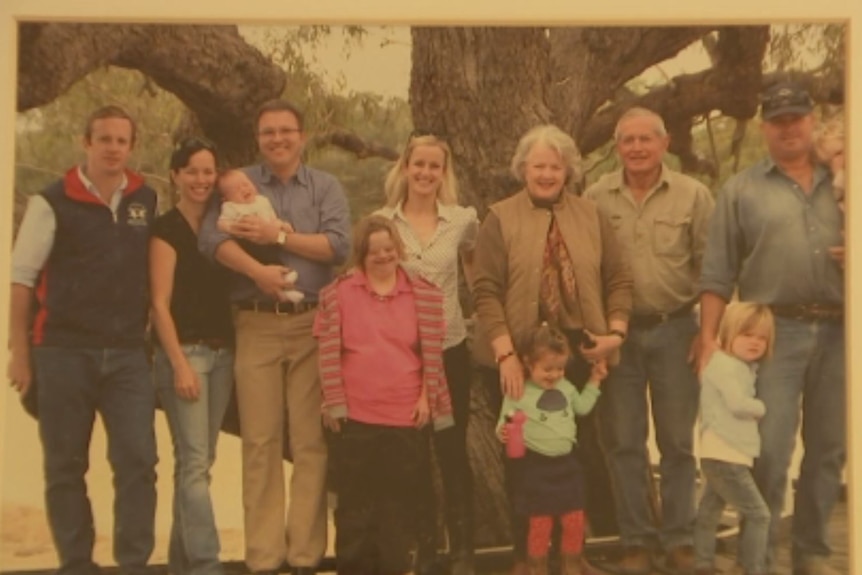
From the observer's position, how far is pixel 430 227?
13.1 ft

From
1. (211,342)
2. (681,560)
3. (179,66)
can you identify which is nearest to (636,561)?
(681,560)

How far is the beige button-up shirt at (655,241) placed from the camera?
157 inches

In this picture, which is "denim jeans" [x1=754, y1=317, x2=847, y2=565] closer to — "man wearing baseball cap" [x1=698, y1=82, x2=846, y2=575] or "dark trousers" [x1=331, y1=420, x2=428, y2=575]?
"man wearing baseball cap" [x1=698, y1=82, x2=846, y2=575]

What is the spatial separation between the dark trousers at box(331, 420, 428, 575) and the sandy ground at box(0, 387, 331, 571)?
0.19 metres

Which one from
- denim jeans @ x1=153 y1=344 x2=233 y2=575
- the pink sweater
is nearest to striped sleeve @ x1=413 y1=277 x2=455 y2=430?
the pink sweater

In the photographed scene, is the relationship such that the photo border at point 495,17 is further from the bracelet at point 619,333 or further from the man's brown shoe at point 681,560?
the bracelet at point 619,333

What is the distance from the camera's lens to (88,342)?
3.92 meters

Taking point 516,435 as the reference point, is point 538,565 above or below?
below

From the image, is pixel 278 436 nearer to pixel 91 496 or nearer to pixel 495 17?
pixel 91 496

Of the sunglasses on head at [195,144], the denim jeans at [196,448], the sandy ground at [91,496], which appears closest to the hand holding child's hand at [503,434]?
the sandy ground at [91,496]

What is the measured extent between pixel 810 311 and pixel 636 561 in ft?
2.84

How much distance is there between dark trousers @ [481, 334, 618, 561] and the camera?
13.0 feet

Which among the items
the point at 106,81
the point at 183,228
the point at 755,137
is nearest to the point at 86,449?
the point at 183,228

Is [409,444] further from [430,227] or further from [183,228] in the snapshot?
[183,228]
